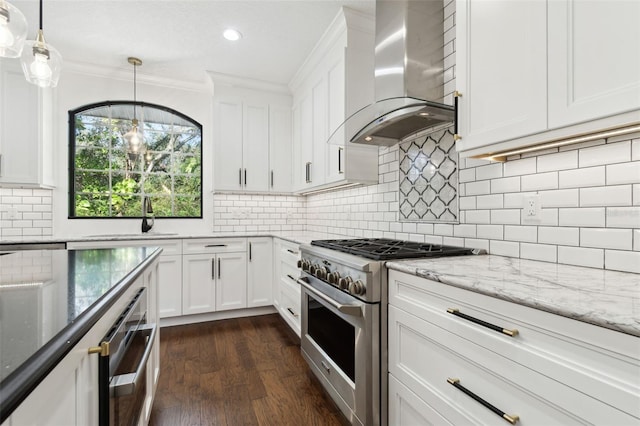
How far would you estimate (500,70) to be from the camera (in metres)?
1.27

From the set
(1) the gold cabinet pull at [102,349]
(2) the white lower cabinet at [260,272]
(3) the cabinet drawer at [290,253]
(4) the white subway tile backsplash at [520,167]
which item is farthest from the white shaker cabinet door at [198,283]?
(4) the white subway tile backsplash at [520,167]

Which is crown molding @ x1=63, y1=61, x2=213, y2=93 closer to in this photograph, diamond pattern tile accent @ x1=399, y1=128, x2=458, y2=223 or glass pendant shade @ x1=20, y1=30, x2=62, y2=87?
glass pendant shade @ x1=20, y1=30, x2=62, y2=87

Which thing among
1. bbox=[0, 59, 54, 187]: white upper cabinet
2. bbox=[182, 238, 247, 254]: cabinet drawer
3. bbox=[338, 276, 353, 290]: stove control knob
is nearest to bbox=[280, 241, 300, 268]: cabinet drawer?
bbox=[182, 238, 247, 254]: cabinet drawer

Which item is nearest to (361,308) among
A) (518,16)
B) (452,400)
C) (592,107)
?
(452,400)

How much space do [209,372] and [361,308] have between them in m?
1.44

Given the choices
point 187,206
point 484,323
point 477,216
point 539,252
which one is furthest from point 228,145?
point 484,323

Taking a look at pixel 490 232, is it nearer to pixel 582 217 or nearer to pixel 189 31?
pixel 582 217

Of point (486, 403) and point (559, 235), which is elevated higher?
point (559, 235)

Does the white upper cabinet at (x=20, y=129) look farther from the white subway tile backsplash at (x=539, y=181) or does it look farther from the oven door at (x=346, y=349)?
→ the white subway tile backsplash at (x=539, y=181)

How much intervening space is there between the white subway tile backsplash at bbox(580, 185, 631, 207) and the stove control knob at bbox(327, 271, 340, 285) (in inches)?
44.5

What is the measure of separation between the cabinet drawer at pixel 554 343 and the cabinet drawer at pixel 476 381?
2cm

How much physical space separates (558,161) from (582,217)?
10.3 inches

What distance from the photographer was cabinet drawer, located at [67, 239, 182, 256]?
2861 millimetres

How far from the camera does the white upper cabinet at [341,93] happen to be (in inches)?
96.5
